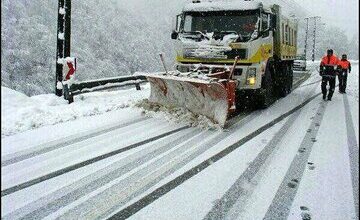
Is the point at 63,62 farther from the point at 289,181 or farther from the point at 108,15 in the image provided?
the point at 108,15

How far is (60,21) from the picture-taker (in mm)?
9422

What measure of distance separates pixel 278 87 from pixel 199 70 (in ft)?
16.4

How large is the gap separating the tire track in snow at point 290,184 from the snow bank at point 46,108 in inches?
165

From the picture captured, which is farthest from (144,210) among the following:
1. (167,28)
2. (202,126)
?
(167,28)

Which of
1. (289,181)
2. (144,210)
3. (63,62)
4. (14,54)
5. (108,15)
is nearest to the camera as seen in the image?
(144,210)

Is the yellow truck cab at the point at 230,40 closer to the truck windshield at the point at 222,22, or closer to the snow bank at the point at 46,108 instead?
the truck windshield at the point at 222,22

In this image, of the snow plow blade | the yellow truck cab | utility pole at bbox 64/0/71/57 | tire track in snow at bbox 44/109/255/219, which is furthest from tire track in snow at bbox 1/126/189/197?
utility pole at bbox 64/0/71/57

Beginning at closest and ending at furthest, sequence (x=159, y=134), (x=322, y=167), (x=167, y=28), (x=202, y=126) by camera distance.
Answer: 1. (x=322, y=167)
2. (x=159, y=134)
3. (x=202, y=126)
4. (x=167, y=28)

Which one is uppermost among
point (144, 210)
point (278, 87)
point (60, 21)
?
point (60, 21)

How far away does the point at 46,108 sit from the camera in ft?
26.7

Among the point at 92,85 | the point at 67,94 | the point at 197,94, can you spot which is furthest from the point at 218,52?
the point at 67,94

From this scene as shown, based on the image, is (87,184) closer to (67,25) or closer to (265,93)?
(67,25)

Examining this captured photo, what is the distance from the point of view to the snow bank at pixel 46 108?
6.82 meters

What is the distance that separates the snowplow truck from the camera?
8.17m
